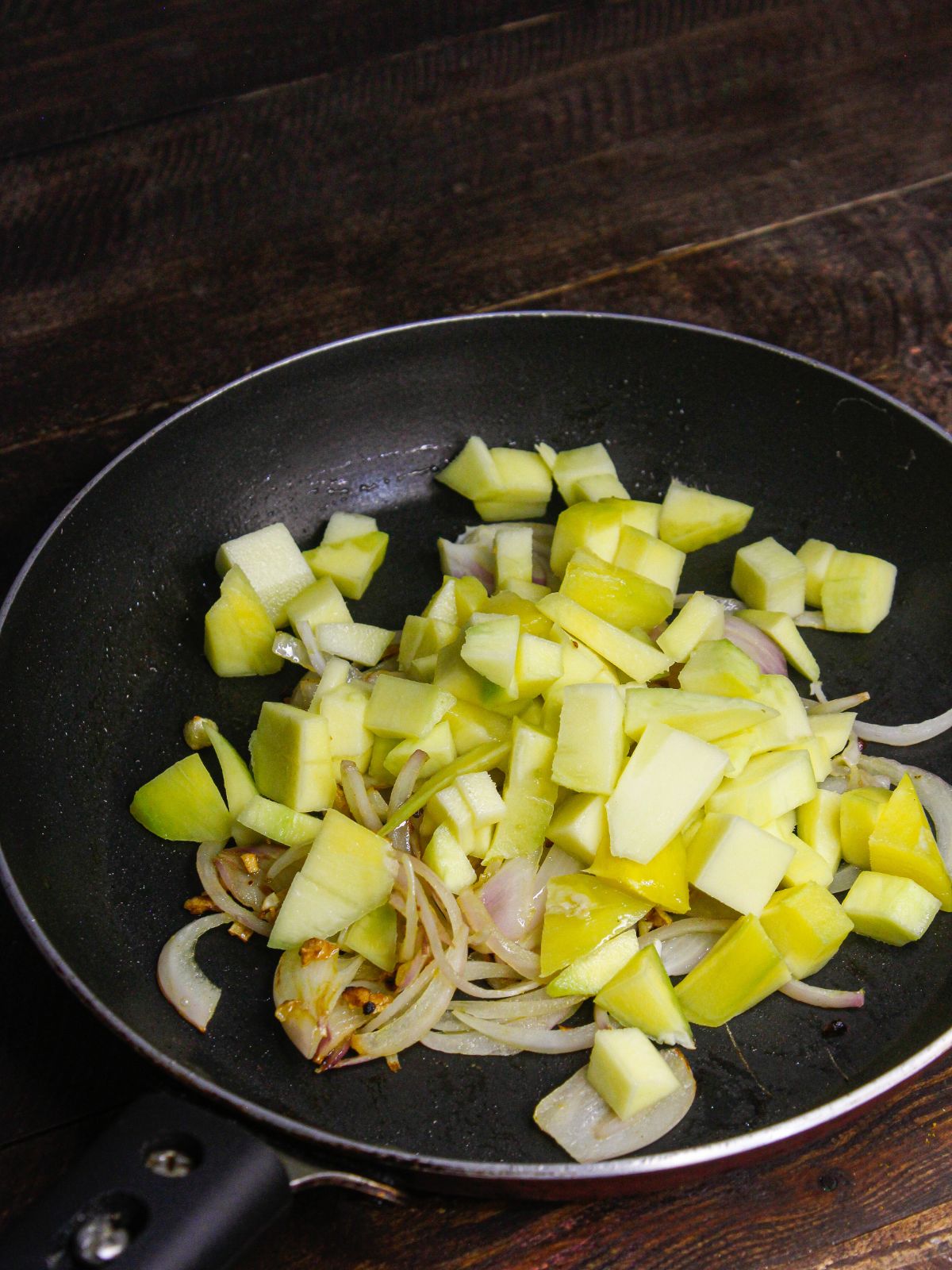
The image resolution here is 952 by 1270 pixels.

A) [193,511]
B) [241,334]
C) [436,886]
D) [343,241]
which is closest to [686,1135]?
[436,886]

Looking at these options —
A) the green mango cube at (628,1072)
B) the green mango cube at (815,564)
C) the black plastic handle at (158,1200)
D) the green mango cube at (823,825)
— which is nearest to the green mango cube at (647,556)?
the green mango cube at (815,564)

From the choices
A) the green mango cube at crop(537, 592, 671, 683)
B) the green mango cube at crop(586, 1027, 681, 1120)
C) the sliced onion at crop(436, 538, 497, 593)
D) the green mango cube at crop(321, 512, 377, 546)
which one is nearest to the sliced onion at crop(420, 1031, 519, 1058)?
the green mango cube at crop(586, 1027, 681, 1120)

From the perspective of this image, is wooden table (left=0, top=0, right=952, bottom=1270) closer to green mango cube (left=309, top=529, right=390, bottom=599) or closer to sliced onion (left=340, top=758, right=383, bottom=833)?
green mango cube (left=309, top=529, right=390, bottom=599)

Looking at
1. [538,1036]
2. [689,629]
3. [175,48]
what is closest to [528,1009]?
[538,1036]

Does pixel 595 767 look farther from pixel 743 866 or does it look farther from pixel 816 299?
pixel 816 299

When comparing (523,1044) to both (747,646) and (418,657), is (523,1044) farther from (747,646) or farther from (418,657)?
(747,646)

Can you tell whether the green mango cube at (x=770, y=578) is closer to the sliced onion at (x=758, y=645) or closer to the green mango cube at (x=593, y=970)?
the sliced onion at (x=758, y=645)
